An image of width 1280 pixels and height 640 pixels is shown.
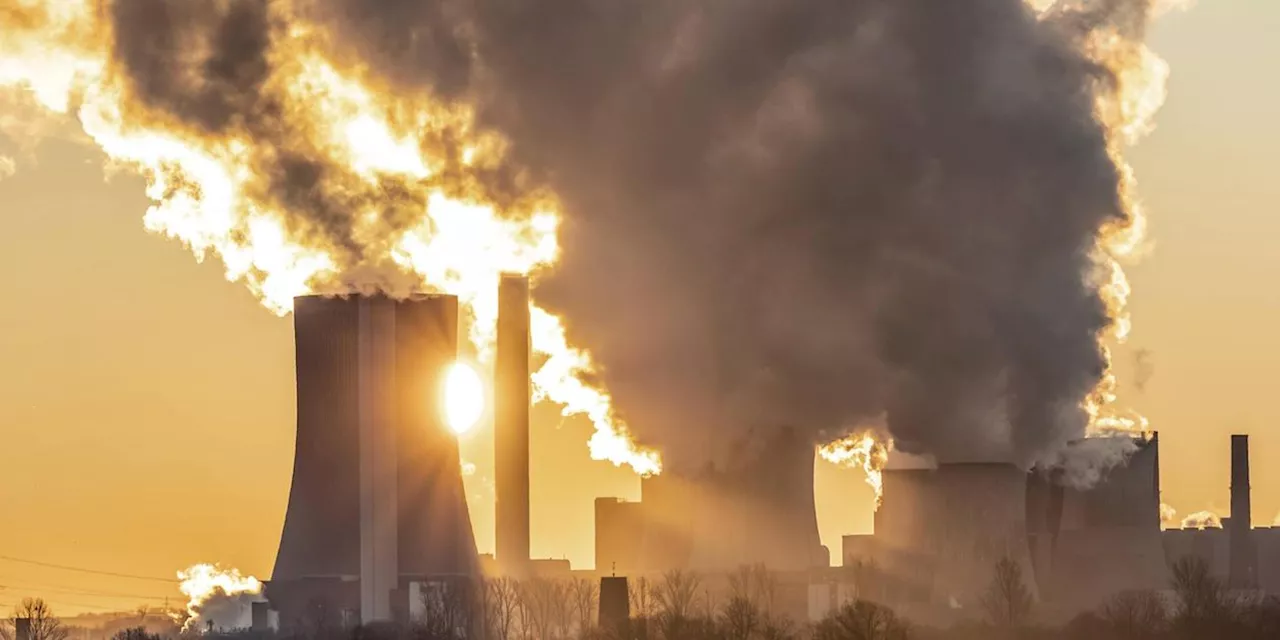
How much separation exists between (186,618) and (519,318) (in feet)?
42.8

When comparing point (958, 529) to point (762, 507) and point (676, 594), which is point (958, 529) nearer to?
point (762, 507)

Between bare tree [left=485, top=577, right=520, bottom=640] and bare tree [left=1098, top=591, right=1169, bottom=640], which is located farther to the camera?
bare tree [left=485, top=577, right=520, bottom=640]

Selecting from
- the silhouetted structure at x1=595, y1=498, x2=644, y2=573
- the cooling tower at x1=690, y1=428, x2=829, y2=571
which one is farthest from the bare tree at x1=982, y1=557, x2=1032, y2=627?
the silhouetted structure at x1=595, y1=498, x2=644, y2=573

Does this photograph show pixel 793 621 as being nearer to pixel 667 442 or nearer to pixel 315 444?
pixel 667 442

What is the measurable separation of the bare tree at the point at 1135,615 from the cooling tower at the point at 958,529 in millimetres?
2991

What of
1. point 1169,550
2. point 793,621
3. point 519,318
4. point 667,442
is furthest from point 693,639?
point 1169,550

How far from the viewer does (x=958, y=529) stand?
7812 cm

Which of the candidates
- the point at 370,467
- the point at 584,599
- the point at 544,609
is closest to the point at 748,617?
the point at 370,467

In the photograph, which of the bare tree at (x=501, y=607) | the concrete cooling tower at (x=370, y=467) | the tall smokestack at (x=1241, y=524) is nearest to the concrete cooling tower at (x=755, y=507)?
the bare tree at (x=501, y=607)

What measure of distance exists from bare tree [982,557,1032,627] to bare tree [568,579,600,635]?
1051cm

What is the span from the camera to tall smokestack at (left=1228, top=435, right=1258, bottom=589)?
320ft

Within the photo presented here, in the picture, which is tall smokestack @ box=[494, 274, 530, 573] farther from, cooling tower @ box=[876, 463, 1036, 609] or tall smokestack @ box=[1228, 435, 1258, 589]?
tall smokestack @ box=[1228, 435, 1258, 589]

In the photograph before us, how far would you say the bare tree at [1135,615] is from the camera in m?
64.9

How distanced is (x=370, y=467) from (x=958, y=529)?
51.2ft
